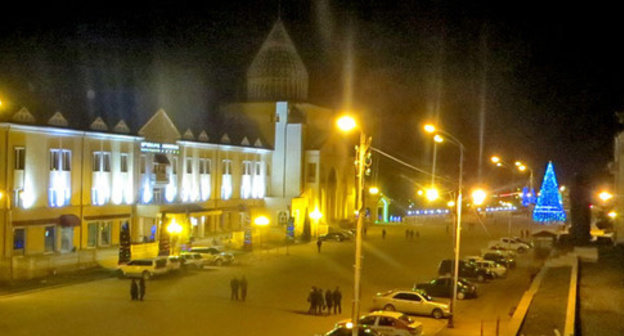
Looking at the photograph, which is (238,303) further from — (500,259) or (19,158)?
(500,259)

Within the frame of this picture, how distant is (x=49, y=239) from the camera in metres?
38.9

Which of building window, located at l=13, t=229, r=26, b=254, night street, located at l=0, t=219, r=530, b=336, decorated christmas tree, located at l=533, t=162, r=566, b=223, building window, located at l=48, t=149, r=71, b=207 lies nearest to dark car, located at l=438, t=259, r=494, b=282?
night street, located at l=0, t=219, r=530, b=336

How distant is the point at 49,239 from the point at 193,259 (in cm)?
766

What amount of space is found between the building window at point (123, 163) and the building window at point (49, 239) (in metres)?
7.03

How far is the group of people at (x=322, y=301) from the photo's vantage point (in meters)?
26.1

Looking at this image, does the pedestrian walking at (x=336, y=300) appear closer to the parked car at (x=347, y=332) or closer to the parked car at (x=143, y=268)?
the parked car at (x=347, y=332)

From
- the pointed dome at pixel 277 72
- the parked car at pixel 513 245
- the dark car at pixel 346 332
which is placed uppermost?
the pointed dome at pixel 277 72

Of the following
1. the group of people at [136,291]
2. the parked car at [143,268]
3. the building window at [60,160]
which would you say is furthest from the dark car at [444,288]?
the building window at [60,160]

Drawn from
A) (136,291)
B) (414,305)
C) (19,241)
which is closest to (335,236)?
(19,241)

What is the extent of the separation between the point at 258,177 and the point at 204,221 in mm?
10040

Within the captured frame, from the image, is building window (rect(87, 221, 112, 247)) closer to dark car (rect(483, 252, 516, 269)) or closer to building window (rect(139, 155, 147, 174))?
building window (rect(139, 155, 147, 174))

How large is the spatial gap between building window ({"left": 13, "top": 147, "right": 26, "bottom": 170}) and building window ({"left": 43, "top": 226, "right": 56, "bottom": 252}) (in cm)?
365

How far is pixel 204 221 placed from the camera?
5422 centimetres

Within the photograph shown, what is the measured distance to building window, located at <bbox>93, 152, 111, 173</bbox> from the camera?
140ft
